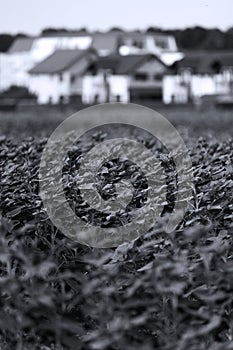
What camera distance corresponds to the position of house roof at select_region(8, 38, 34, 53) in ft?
412

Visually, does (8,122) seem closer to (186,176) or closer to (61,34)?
(186,176)

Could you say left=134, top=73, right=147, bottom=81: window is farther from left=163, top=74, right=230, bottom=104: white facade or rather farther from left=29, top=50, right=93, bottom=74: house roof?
left=29, top=50, right=93, bottom=74: house roof

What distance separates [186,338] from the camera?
173 inches

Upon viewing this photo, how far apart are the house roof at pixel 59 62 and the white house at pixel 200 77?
11.3 metres

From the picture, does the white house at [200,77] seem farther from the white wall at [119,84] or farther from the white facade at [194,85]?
the white wall at [119,84]

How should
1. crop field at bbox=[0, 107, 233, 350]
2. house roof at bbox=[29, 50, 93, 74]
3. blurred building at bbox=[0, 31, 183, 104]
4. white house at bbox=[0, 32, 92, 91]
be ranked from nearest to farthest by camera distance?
1. crop field at bbox=[0, 107, 233, 350]
2. blurred building at bbox=[0, 31, 183, 104]
3. house roof at bbox=[29, 50, 93, 74]
4. white house at bbox=[0, 32, 92, 91]

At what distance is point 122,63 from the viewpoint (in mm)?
78375

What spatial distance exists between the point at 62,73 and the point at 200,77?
16450mm

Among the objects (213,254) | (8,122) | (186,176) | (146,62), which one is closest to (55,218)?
(186,176)

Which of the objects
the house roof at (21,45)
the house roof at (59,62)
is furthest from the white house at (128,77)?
the house roof at (21,45)

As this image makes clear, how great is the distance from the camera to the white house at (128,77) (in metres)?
75.9

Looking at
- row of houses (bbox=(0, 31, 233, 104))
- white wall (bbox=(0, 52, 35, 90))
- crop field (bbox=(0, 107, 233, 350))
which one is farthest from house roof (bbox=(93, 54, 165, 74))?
crop field (bbox=(0, 107, 233, 350))

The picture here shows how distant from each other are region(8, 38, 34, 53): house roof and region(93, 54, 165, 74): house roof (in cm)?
4824

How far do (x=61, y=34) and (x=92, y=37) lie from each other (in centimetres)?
694
